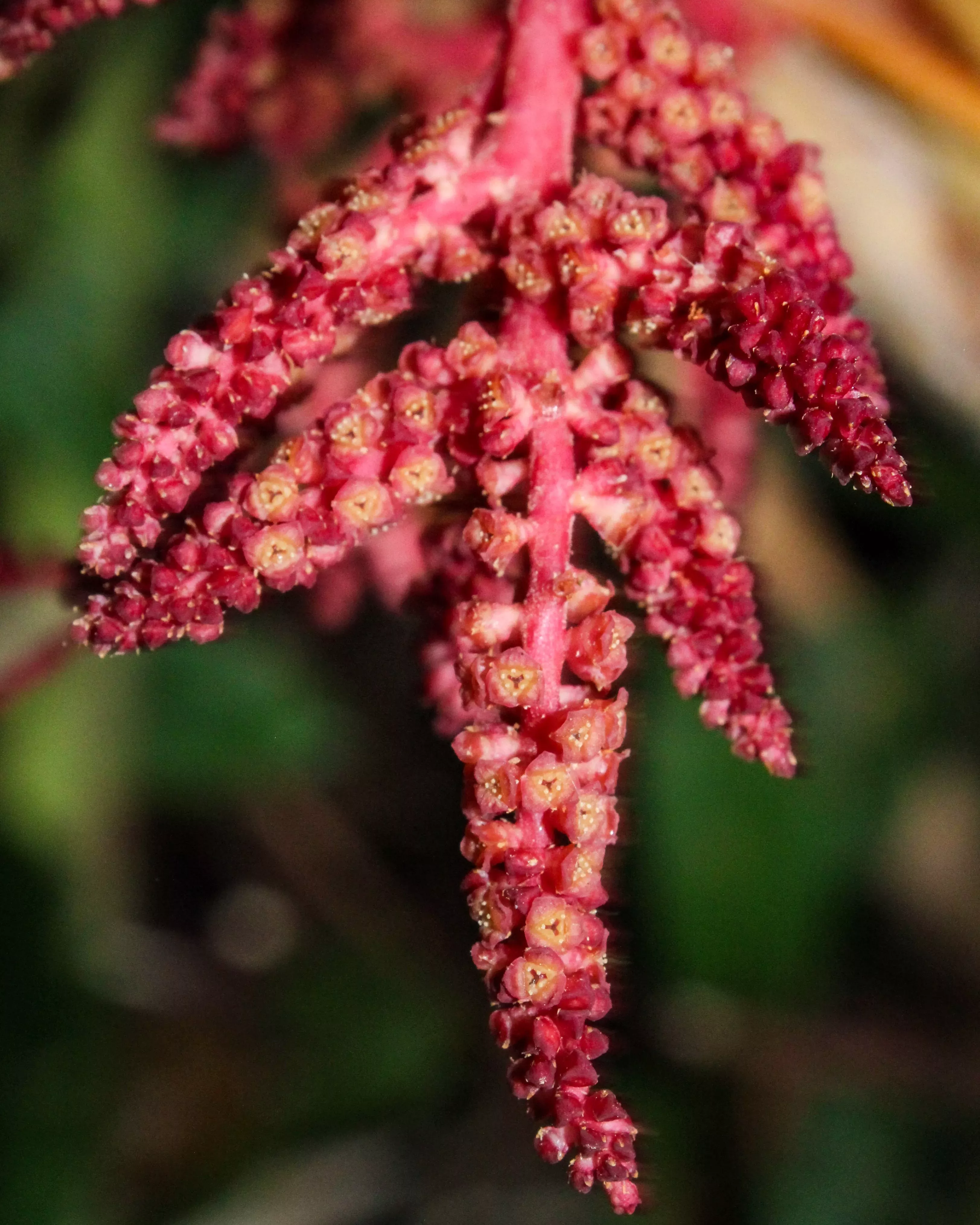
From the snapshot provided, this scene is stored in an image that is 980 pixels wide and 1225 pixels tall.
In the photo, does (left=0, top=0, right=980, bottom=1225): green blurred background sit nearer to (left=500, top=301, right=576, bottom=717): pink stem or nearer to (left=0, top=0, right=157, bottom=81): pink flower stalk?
(left=0, top=0, right=157, bottom=81): pink flower stalk

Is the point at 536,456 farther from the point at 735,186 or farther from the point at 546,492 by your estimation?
the point at 735,186

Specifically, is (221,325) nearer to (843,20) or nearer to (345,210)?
(345,210)

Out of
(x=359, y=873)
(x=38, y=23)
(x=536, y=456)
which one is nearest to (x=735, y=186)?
(x=536, y=456)

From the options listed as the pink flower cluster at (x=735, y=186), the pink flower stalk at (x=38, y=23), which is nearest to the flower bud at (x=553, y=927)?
the pink flower cluster at (x=735, y=186)

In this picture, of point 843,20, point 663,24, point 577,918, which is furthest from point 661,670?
point 577,918

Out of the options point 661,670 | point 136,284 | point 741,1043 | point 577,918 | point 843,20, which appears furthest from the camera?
point 741,1043
